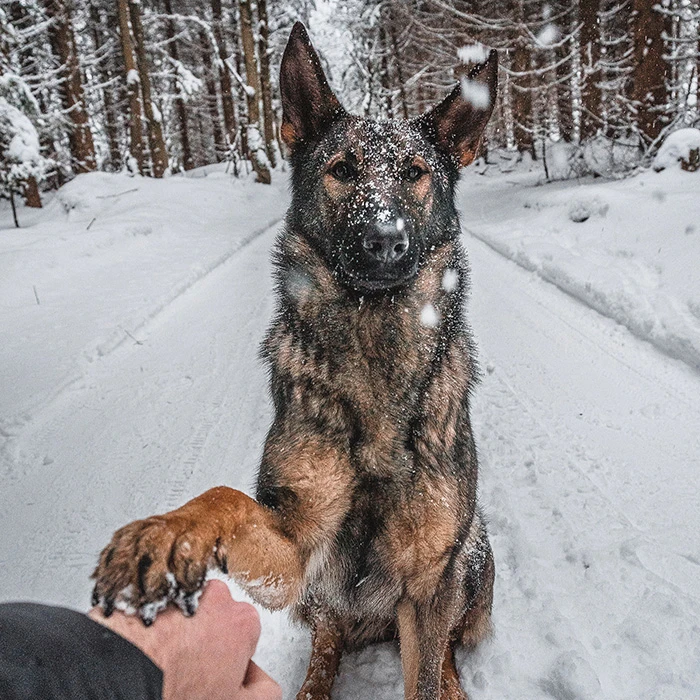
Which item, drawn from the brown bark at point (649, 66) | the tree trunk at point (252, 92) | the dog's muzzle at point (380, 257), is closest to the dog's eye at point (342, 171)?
the dog's muzzle at point (380, 257)

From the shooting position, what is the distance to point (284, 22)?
2311 centimetres

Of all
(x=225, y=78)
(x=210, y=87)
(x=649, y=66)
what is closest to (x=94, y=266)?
(x=649, y=66)

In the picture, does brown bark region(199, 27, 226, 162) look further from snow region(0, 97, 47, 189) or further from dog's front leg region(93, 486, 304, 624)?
dog's front leg region(93, 486, 304, 624)

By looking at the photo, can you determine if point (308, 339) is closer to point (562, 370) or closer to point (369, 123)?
point (369, 123)

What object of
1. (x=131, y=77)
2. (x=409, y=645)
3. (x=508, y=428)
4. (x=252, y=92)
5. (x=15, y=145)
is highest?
(x=131, y=77)

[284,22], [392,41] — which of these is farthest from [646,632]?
[392,41]

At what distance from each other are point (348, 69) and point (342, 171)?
91.5 feet

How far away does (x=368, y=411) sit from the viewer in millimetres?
1815

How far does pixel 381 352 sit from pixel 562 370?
3141mm

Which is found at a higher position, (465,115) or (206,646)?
(465,115)

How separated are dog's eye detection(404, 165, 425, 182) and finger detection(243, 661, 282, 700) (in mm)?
1945

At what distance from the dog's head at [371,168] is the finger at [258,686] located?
→ 52.1 inches

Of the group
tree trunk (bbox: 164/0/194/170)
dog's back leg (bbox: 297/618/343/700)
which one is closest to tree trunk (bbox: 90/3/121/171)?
tree trunk (bbox: 164/0/194/170)

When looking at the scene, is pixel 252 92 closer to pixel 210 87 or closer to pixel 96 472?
pixel 210 87
